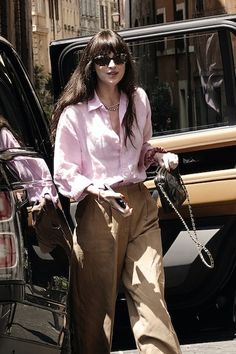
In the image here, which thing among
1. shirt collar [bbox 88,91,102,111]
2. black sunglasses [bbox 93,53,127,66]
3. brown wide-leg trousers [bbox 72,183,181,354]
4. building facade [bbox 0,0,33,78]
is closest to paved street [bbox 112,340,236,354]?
brown wide-leg trousers [bbox 72,183,181,354]

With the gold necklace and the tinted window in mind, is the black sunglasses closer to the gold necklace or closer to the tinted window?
the gold necklace

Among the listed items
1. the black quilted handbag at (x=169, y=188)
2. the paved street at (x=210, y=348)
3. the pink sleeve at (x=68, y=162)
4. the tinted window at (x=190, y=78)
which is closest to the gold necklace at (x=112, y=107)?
the pink sleeve at (x=68, y=162)

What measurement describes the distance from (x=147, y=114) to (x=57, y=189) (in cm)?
61

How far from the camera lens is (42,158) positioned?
208 inches

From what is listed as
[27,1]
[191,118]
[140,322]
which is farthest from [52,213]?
[27,1]

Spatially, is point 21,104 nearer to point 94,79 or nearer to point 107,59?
point 94,79

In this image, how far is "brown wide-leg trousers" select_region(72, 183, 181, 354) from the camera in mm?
5184

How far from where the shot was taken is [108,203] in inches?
205

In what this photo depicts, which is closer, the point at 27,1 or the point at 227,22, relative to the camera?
the point at 227,22

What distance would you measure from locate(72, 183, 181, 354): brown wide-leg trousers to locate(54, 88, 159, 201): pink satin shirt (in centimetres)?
9

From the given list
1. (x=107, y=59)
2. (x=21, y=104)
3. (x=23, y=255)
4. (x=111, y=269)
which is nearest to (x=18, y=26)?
(x=21, y=104)

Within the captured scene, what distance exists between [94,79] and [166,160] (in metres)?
0.50

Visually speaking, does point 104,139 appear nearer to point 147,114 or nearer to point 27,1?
point 147,114

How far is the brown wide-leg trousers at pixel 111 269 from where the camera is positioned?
204 inches
